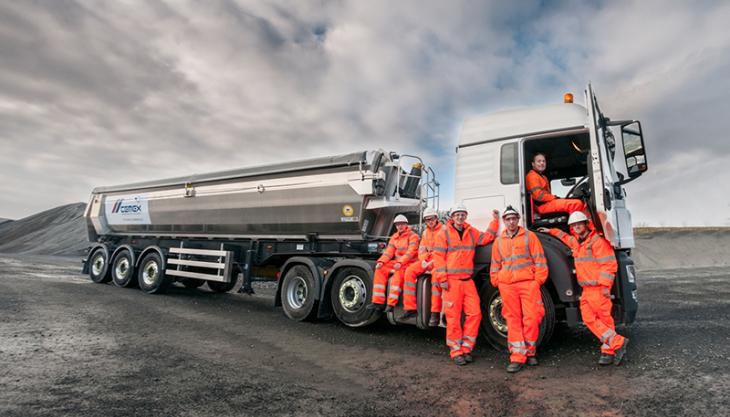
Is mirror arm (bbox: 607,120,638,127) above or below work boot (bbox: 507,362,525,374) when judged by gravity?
above

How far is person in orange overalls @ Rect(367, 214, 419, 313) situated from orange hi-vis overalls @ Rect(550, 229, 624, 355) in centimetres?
215

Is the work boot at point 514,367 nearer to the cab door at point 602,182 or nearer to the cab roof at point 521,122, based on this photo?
the cab door at point 602,182

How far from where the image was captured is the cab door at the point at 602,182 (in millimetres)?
4766

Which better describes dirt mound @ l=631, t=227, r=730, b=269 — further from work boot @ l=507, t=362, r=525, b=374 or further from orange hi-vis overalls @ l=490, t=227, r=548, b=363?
work boot @ l=507, t=362, r=525, b=374

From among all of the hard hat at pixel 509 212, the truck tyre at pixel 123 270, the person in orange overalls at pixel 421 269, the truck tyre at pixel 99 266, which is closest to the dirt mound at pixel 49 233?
the truck tyre at pixel 99 266

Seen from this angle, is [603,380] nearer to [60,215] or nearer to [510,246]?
[510,246]

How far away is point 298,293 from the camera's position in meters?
7.52

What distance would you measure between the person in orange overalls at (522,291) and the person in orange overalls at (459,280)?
1.19 ft

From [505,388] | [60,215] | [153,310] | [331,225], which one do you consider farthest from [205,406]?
[60,215]

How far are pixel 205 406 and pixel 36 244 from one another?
1931 inches

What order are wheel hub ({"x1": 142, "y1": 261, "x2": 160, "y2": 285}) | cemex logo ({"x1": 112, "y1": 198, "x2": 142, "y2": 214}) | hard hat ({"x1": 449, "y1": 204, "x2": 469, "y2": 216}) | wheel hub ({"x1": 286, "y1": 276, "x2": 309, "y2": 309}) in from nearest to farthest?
hard hat ({"x1": 449, "y1": 204, "x2": 469, "y2": 216}), wheel hub ({"x1": 286, "y1": 276, "x2": 309, "y2": 309}), wheel hub ({"x1": 142, "y1": 261, "x2": 160, "y2": 285}), cemex logo ({"x1": 112, "y1": 198, "x2": 142, "y2": 214})

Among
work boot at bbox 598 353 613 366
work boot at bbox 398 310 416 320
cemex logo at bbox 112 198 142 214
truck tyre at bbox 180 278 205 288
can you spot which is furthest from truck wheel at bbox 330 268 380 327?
cemex logo at bbox 112 198 142 214

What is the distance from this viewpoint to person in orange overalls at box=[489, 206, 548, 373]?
459 cm

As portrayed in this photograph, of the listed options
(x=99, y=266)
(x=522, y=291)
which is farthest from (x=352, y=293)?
(x=99, y=266)
